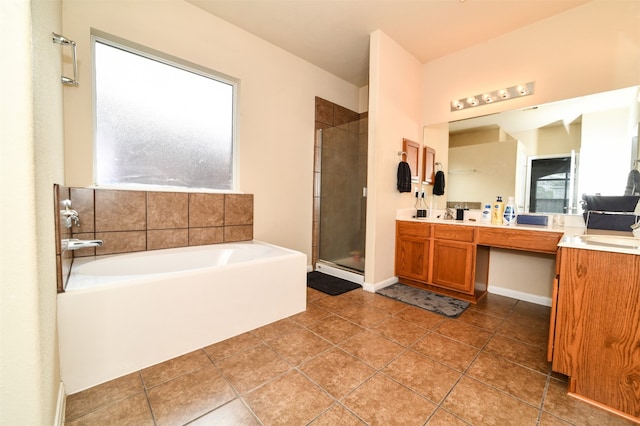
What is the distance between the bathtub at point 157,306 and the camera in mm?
1296

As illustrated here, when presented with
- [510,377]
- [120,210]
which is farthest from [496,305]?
[120,210]

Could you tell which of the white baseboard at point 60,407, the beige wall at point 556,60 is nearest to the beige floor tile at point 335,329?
the white baseboard at point 60,407

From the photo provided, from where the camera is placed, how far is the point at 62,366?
1241mm

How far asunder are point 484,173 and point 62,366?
3547 millimetres

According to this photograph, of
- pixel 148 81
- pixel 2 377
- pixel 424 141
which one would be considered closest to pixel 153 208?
pixel 148 81

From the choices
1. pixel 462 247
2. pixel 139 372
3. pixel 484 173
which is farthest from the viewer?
pixel 484 173

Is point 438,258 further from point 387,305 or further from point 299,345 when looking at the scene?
point 299,345

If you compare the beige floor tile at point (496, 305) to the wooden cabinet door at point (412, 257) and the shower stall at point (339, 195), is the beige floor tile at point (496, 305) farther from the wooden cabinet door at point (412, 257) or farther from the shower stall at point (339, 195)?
the shower stall at point (339, 195)

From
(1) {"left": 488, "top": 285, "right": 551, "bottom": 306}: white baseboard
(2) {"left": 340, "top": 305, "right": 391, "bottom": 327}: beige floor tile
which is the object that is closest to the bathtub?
(2) {"left": 340, "top": 305, "right": 391, "bottom": 327}: beige floor tile

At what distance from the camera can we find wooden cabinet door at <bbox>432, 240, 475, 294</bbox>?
241cm

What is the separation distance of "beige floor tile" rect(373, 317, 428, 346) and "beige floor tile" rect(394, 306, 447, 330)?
60 mm

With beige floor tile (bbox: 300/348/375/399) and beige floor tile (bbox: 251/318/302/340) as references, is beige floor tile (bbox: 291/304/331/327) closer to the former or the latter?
beige floor tile (bbox: 251/318/302/340)

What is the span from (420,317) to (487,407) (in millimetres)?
930

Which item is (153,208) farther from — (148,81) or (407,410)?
(407,410)
